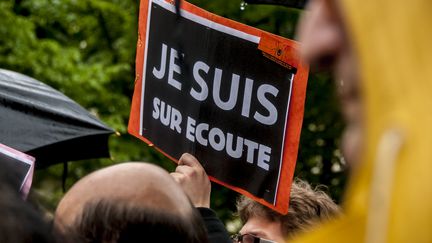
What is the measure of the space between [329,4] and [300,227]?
2708 millimetres

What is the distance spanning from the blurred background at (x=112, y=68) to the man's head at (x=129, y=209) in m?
6.45

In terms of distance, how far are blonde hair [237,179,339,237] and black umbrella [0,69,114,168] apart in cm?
118

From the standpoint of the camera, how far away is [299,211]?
3.95 m

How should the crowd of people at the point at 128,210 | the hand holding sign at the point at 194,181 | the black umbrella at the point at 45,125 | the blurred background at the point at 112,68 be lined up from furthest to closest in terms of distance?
the blurred background at the point at 112,68
the black umbrella at the point at 45,125
the hand holding sign at the point at 194,181
the crowd of people at the point at 128,210

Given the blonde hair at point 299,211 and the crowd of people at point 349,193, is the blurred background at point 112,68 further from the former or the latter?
the crowd of people at point 349,193

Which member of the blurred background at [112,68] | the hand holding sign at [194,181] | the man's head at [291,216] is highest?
the hand holding sign at [194,181]

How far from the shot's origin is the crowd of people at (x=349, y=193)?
4.00 feet

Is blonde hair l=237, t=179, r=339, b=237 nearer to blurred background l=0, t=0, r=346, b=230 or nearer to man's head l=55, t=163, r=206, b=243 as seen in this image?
man's head l=55, t=163, r=206, b=243

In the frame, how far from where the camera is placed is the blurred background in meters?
9.02

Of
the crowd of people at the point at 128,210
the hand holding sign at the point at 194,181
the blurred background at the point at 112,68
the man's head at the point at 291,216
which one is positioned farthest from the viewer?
the blurred background at the point at 112,68

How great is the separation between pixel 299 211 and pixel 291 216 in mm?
40

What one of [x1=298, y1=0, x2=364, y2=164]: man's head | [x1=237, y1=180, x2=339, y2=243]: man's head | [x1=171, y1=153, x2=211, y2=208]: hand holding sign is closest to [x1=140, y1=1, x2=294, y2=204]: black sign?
[x1=171, y1=153, x2=211, y2=208]: hand holding sign

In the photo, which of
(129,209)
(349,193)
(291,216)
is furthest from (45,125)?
(349,193)

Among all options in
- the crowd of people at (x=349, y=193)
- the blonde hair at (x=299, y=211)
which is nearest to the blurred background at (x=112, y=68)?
the blonde hair at (x=299, y=211)
